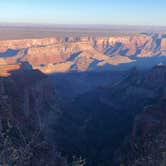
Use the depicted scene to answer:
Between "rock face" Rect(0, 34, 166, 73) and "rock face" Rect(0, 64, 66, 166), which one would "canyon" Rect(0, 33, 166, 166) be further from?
"rock face" Rect(0, 34, 166, 73)

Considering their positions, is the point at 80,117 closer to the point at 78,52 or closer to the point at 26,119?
the point at 26,119

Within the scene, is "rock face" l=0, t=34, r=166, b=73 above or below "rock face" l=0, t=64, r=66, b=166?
below

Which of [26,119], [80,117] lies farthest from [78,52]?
[26,119]

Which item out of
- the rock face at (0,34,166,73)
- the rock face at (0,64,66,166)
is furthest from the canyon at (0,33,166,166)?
the rock face at (0,34,166,73)

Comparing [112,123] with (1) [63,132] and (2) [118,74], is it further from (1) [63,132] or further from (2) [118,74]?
(2) [118,74]

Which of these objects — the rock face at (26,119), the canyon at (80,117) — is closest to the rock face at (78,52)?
the canyon at (80,117)

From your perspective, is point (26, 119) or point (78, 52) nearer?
point (26, 119)

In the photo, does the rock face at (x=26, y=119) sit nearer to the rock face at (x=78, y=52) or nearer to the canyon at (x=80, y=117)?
the canyon at (x=80, y=117)

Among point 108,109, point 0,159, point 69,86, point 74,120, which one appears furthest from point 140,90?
point 0,159
